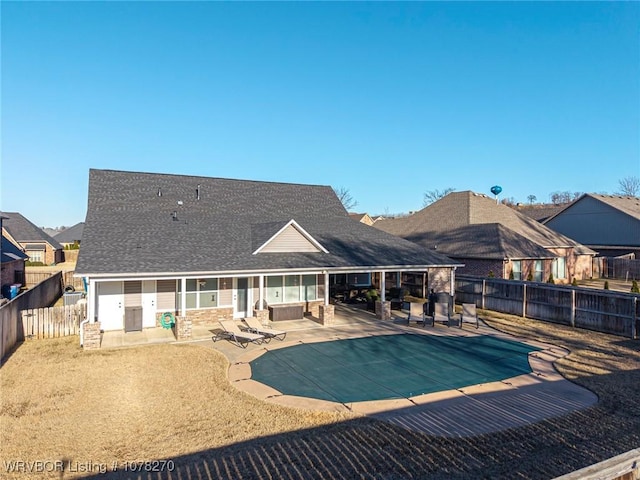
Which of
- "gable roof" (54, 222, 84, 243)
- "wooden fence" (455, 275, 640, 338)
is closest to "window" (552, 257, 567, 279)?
"wooden fence" (455, 275, 640, 338)

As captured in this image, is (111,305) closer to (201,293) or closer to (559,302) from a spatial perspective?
(201,293)

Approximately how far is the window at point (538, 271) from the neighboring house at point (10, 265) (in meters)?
33.4

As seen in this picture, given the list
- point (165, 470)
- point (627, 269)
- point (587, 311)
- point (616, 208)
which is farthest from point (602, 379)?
point (616, 208)

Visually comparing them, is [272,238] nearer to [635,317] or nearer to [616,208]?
[635,317]

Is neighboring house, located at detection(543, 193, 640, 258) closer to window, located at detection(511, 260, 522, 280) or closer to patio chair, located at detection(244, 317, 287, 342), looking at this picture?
window, located at detection(511, 260, 522, 280)

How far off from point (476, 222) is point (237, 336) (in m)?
23.1

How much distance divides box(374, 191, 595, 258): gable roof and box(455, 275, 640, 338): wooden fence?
6924mm

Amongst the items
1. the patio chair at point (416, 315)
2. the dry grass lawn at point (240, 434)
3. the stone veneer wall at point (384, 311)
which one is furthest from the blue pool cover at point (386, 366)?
the stone veneer wall at point (384, 311)

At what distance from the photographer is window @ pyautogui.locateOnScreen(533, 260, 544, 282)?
91.6ft

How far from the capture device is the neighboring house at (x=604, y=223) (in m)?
37.3

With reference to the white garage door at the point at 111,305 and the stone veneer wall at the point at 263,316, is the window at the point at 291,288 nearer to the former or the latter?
the stone veneer wall at the point at 263,316

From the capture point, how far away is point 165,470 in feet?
20.6

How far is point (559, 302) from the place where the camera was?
18062 mm

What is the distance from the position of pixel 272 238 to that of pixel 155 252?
15.4ft
